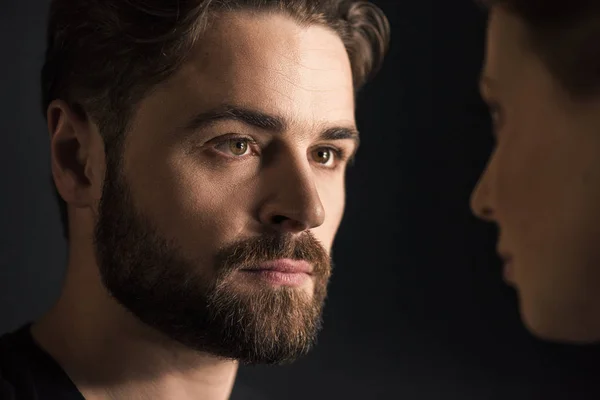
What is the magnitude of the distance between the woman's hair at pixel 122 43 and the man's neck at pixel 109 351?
1.01 ft

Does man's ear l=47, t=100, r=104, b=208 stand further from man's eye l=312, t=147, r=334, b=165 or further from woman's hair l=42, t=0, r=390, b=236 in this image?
man's eye l=312, t=147, r=334, b=165

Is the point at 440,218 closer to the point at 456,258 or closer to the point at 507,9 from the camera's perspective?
→ the point at 456,258

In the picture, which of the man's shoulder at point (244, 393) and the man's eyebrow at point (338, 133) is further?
the man's shoulder at point (244, 393)

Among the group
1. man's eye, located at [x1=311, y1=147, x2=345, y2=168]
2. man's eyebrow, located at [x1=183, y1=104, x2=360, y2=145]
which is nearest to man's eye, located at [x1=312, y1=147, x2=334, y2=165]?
man's eye, located at [x1=311, y1=147, x2=345, y2=168]

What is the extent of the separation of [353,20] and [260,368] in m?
0.95

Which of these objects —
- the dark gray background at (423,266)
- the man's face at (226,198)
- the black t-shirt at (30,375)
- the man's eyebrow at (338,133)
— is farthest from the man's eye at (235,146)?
the dark gray background at (423,266)

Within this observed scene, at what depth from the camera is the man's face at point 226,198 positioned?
1535mm

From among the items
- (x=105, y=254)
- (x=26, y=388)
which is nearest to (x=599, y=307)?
(x=105, y=254)

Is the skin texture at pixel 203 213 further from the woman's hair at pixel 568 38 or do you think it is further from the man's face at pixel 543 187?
the woman's hair at pixel 568 38

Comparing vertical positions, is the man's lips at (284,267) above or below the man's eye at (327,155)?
below

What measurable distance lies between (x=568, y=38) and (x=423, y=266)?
1.30 metres

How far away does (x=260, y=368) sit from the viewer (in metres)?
2.25

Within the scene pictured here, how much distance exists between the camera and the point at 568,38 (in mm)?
1026

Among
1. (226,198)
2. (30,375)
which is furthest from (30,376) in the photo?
(226,198)
